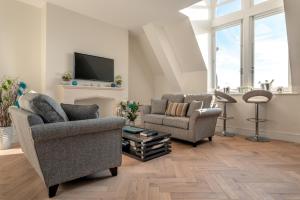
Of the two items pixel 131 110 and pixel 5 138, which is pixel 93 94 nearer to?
pixel 131 110

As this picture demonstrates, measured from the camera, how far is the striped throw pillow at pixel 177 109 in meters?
3.59

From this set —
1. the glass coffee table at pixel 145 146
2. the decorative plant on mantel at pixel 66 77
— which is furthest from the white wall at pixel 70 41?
the glass coffee table at pixel 145 146

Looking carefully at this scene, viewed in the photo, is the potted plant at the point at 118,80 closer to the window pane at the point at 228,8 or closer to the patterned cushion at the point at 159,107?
the patterned cushion at the point at 159,107

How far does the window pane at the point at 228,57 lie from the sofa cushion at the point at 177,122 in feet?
6.77

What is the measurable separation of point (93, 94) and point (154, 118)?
1.58 m

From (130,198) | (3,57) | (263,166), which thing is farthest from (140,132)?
(3,57)

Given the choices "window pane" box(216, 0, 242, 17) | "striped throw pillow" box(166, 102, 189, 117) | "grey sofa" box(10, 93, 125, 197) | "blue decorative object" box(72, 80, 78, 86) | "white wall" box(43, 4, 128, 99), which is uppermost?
"window pane" box(216, 0, 242, 17)

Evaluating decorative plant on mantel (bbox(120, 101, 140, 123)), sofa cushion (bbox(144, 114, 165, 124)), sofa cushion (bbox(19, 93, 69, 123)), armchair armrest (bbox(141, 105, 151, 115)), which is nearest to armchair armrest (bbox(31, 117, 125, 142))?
sofa cushion (bbox(19, 93, 69, 123))

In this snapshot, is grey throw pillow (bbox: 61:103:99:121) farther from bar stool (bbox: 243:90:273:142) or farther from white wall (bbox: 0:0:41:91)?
bar stool (bbox: 243:90:273:142)

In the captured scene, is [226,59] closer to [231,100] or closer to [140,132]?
[231,100]

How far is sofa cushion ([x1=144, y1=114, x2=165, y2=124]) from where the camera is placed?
12.1 ft

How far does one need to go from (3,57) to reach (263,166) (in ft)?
14.9

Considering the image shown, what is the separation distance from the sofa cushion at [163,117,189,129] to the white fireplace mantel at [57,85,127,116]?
1.75m

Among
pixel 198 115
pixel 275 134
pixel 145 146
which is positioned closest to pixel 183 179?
pixel 145 146
